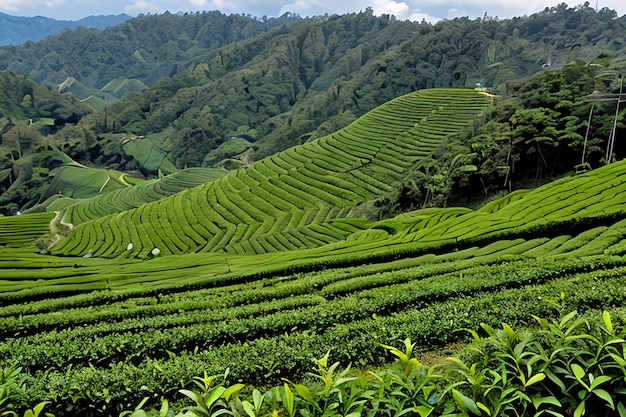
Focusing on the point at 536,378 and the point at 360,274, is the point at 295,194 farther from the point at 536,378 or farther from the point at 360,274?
the point at 536,378

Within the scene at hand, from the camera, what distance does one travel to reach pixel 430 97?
197 feet

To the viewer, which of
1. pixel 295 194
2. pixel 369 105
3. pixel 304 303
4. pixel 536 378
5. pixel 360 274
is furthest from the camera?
pixel 369 105

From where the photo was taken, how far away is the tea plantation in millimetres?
4918

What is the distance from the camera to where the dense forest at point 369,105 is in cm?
3036

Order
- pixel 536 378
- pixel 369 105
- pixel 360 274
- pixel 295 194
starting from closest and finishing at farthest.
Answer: pixel 536 378 < pixel 360 274 < pixel 295 194 < pixel 369 105

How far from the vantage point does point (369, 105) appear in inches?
4117

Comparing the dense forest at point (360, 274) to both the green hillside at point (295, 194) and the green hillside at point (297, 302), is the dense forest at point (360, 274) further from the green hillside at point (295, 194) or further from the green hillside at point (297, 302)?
the green hillside at point (295, 194)

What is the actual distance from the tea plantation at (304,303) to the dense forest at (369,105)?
8595 mm

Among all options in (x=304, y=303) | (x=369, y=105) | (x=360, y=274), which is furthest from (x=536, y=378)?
(x=369, y=105)

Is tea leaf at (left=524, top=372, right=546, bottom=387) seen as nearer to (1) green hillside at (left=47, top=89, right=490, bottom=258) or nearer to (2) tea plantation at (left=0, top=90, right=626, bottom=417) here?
(2) tea plantation at (left=0, top=90, right=626, bottom=417)

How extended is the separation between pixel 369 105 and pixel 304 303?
99.4 meters

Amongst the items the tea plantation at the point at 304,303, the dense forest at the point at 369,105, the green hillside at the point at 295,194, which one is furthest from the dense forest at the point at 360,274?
the dense forest at the point at 369,105

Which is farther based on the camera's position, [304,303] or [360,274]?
A: [360,274]

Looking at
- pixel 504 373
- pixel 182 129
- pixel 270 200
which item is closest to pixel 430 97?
pixel 270 200
